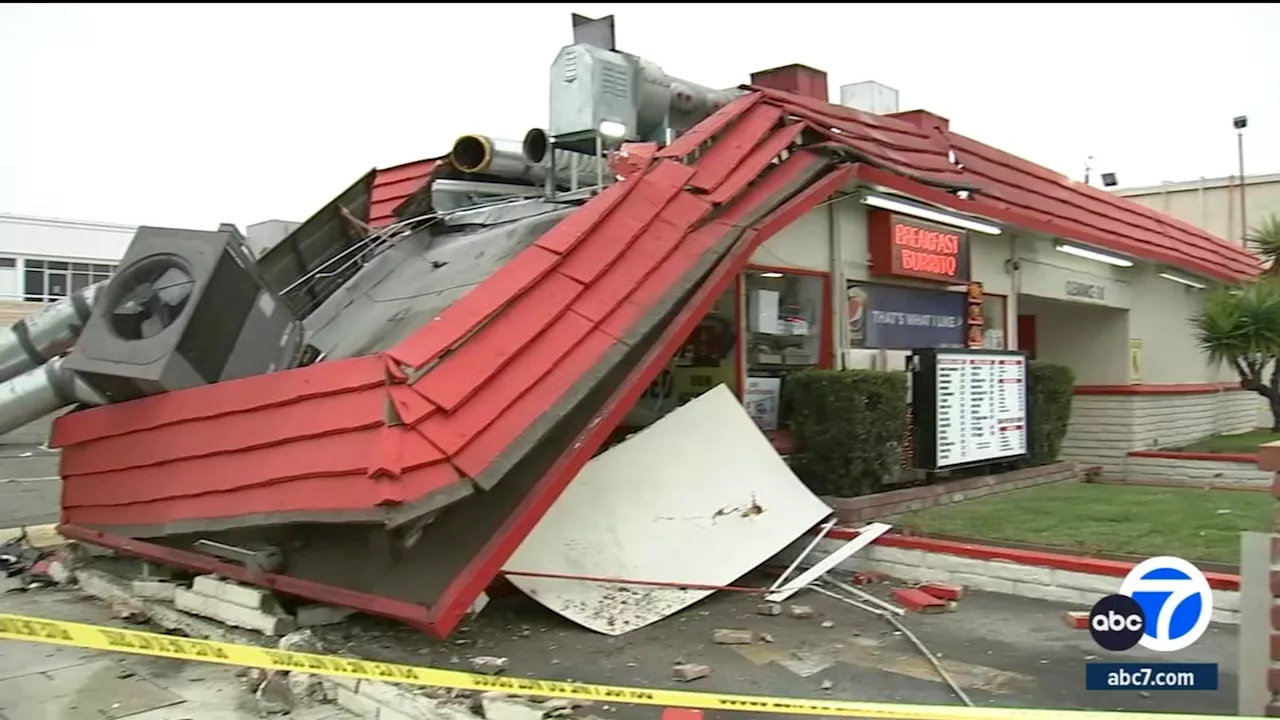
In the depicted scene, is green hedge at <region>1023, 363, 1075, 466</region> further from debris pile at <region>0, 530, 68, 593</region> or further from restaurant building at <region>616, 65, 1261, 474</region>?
debris pile at <region>0, 530, 68, 593</region>

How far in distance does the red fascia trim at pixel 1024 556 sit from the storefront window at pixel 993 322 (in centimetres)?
498

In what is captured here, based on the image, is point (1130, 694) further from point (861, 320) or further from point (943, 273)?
point (943, 273)

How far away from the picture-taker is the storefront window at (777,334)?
898 cm

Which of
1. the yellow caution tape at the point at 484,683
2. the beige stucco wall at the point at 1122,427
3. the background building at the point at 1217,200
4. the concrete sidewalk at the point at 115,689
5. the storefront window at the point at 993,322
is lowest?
the concrete sidewalk at the point at 115,689

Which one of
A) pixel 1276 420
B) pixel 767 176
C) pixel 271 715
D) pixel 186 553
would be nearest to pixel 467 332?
pixel 271 715

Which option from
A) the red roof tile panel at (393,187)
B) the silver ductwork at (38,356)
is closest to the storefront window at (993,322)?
the red roof tile panel at (393,187)

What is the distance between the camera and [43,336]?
8211 millimetres

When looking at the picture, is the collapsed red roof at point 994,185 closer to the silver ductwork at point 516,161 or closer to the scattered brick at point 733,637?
→ the silver ductwork at point 516,161

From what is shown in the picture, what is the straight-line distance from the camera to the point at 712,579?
268 inches

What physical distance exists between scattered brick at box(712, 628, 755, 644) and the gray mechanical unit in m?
3.71

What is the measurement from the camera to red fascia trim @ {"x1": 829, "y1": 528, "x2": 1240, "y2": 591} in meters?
6.12

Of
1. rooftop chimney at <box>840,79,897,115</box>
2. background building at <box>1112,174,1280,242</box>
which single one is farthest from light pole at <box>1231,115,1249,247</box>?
rooftop chimney at <box>840,79,897,115</box>

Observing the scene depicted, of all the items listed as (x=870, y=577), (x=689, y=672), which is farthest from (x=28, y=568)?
(x=870, y=577)

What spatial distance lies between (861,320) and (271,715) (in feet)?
21.9
